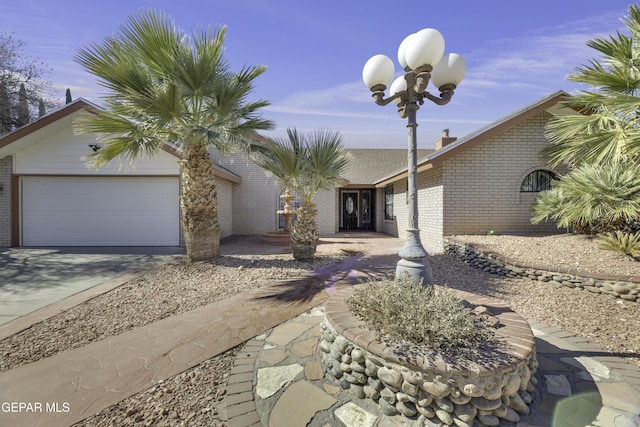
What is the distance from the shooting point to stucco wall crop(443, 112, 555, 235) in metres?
8.44

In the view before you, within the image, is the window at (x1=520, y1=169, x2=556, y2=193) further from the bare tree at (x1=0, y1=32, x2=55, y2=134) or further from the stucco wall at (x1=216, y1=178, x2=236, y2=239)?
the bare tree at (x1=0, y1=32, x2=55, y2=134)

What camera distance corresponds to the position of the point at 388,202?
48.0ft

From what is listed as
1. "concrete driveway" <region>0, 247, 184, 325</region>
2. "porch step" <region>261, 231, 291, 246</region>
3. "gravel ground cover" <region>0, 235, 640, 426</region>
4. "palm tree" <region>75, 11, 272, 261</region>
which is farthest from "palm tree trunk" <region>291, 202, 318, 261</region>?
"concrete driveway" <region>0, 247, 184, 325</region>

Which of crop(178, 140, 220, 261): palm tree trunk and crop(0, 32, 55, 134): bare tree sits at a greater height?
crop(0, 32, 55, 134): bare tree

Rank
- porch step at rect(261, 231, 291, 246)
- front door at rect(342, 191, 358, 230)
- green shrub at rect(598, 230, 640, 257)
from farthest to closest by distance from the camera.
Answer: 1. front door at rect(342, 191, 358, 230)
2. porch step at rect(261, 231, 291, 246)
3. green shrub at rect(598, 230, 640, 257)

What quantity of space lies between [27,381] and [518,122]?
10.9 metres

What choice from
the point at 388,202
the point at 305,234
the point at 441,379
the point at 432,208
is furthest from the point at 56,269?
the point at 388,202

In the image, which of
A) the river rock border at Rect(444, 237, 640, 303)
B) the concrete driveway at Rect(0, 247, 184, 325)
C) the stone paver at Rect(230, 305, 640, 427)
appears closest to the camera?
the stone paver at Rect(230, 305, 640, 427)

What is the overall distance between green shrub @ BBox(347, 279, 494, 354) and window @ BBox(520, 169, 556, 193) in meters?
7.74

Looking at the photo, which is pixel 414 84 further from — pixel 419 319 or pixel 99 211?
pixel 99 211

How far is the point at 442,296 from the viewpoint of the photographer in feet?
9.47

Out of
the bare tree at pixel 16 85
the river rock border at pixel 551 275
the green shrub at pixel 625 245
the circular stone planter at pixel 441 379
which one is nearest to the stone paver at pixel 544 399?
the circular stone planter at pixel 441 379

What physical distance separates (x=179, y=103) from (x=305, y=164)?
3.03m

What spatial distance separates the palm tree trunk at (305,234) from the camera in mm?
7496
